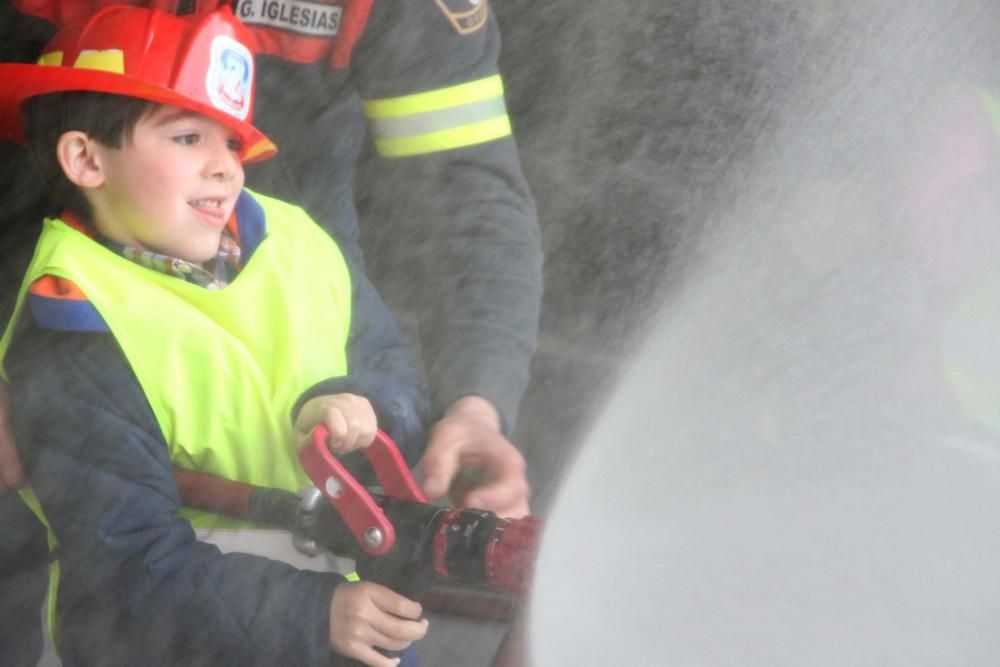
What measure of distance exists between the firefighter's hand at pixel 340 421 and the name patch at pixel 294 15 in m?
0.21

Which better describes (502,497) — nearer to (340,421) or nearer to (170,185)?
(340,421)

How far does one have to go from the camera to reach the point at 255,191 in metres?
0.71

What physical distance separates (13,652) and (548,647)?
30cm

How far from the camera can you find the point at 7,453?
2.01 feet

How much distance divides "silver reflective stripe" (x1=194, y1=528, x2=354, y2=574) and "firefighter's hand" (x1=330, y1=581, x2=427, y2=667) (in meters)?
0.04

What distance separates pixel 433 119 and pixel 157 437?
270 mm

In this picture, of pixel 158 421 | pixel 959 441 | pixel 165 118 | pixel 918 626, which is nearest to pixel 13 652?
pixel 158 421

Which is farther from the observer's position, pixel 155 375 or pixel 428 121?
pixel 428 121

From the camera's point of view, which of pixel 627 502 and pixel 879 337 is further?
pixel 879 337

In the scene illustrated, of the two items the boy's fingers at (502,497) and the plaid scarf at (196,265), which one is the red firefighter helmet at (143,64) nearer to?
the plaid scarf at (196,265)

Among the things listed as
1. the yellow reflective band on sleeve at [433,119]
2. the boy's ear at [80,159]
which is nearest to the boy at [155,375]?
the boy's ear at [80,159]

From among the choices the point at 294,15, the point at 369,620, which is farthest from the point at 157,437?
the point at 294,15

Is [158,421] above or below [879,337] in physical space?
above

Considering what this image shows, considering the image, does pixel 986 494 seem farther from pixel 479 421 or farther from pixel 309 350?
pixel 309 350
